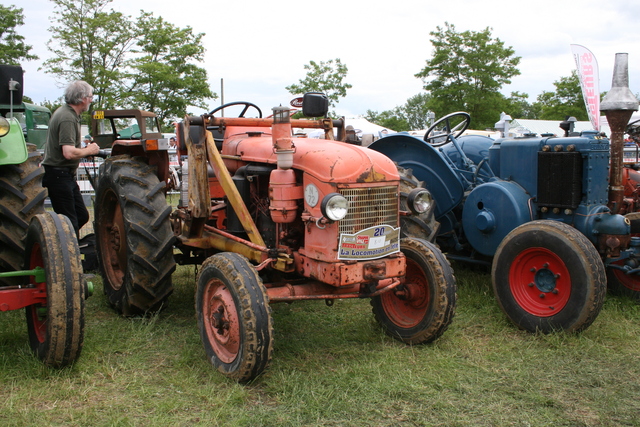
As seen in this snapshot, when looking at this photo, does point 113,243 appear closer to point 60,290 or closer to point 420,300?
point 60,290

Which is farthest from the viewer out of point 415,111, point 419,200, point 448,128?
point 415,111

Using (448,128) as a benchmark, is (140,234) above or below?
below

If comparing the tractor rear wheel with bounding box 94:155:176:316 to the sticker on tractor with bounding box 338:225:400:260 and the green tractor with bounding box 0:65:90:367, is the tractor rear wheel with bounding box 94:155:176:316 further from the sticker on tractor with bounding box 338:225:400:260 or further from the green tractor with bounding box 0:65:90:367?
the sticker on tractor with bounding box 338:225:400:260

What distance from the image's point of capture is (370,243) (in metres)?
3.41

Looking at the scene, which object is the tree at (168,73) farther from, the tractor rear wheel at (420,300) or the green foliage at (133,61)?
the tractor rear wheel at (420,300)

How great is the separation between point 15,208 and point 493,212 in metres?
3.64

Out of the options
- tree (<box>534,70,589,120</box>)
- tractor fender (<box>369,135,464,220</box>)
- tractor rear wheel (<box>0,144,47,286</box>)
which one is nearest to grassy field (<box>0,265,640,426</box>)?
tractor rear wheel (<box>0,144,47,286</box>)

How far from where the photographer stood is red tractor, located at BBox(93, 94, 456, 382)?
3.30 meters

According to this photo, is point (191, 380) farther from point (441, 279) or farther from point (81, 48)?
point (81, 48)

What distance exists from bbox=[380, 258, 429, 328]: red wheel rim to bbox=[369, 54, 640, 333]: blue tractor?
29.0 inches

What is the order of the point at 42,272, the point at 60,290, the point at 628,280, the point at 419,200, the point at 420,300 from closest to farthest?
1. the point at 60,290
2. the point at 42,272
3. the point at 419,200
4. the point at 420,300
5. the point at 628,280

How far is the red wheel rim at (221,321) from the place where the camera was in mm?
3289

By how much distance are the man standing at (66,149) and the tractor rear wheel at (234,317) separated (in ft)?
6.23

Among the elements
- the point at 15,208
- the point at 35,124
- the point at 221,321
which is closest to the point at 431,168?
the point at 221,321
